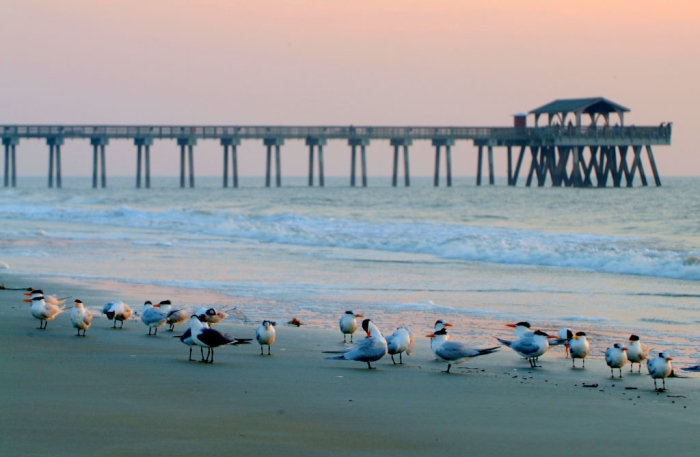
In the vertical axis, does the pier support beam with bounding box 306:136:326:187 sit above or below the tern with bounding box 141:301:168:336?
above

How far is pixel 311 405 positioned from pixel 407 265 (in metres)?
12.4

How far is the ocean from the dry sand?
189cm

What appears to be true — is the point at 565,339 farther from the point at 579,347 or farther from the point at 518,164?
the point at 518,164

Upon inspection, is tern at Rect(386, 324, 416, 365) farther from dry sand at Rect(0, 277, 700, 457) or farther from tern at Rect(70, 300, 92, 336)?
tern at Rect(70, 300, 92, 336)

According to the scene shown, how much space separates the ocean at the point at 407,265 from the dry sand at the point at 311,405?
1.89m

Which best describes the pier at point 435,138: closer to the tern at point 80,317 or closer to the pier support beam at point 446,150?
the pier support beam at point 446,150

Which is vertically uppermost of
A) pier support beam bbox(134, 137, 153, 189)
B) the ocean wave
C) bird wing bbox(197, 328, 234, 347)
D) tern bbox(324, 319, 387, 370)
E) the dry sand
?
pier support beam bbox(134, 137, 153, 189)

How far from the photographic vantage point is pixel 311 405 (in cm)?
715

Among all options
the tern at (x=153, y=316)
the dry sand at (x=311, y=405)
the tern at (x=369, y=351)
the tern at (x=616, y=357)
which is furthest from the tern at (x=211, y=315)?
the tern at (x=616, y=357)

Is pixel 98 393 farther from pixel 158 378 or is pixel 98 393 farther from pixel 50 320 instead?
pixel 50 320

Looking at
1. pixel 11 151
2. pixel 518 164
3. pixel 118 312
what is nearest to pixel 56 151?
pixel 11 151

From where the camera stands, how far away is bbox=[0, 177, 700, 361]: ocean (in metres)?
12.4

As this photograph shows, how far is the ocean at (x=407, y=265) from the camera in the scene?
40.5 ft

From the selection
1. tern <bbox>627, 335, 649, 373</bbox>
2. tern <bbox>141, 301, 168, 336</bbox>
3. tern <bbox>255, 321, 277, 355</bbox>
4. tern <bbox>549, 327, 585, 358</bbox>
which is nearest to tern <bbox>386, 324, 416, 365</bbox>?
tern <bbox>255, 321, 277, 355</bbox>
